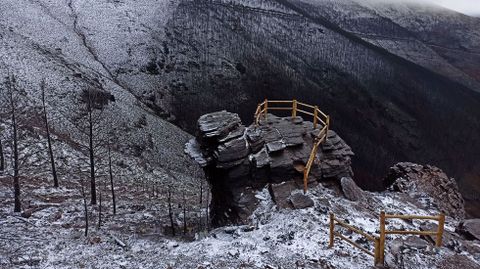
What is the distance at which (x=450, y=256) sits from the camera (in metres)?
12.1

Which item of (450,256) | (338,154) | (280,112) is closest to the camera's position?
(450,256)

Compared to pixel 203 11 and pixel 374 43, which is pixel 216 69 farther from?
pixel 374 43

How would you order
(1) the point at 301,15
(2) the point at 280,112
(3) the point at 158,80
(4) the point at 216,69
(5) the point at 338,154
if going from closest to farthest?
1. (5) the point at 338,154
2. (3) the point at 158,80
3. (4) the point at 216,69
4. (2) the point at 280,112
5. (1) the point at 301,15

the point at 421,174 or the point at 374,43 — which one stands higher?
the point at 374,43

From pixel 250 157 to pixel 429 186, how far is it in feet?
37.7

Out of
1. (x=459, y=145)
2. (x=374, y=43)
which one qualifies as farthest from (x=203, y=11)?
(x=459, y=145)

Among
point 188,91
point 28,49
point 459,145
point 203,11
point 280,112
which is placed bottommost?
point 459,145

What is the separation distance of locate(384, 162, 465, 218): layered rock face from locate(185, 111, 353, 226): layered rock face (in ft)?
16.7

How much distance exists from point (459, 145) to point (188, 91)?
5806 centimetres

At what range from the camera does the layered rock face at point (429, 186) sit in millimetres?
20891

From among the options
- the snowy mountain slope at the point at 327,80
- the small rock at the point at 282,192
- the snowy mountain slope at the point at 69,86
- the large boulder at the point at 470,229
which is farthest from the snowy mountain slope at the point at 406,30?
the small rock at the point at 282,192

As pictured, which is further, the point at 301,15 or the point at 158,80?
the point at 301,15

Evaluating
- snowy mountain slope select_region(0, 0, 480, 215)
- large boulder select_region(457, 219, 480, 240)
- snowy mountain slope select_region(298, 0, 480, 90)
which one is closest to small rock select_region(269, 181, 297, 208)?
large boulder select_region(457, 219, 480, 240)

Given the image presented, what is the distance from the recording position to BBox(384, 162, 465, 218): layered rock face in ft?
68.5
